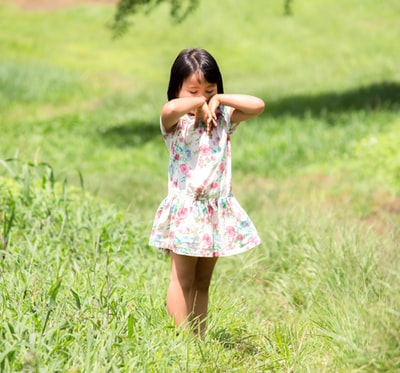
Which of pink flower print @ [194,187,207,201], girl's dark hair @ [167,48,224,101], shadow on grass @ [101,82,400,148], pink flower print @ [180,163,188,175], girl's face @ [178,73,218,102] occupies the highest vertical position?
girl's dark hair @ [167,48,224,101]

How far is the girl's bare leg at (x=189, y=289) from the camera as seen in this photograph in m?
3.68

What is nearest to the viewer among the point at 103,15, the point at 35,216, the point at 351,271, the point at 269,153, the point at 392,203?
the point at 351,271

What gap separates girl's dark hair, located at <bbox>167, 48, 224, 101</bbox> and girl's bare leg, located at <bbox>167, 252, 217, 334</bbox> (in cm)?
90

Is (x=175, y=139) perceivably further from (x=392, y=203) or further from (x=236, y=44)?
(x=236, y=44)

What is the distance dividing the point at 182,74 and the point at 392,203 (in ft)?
15.6

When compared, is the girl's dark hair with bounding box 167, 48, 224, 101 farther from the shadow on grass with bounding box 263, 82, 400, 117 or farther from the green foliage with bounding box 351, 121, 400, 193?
the shadow on grass with bounding box 263, 82, 400, 117

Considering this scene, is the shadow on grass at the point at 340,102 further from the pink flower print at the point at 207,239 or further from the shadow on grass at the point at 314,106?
the pink flower print at the point at 207,239

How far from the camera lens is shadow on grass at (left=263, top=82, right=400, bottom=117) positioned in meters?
12.6

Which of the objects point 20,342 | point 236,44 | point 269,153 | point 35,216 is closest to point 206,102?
point 20,342

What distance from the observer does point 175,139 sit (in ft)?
12.3

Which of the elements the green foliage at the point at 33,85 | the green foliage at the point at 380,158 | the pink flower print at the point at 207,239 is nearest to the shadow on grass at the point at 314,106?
the green foliage at the point at 380,158

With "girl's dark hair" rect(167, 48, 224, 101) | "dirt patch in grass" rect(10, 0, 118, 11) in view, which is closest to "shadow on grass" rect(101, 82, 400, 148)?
"girl's dark hair" rect(167, 48, 224, 101)

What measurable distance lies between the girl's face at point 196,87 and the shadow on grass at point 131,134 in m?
8.82

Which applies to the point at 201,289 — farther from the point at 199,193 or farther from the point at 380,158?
the point at 380,158
